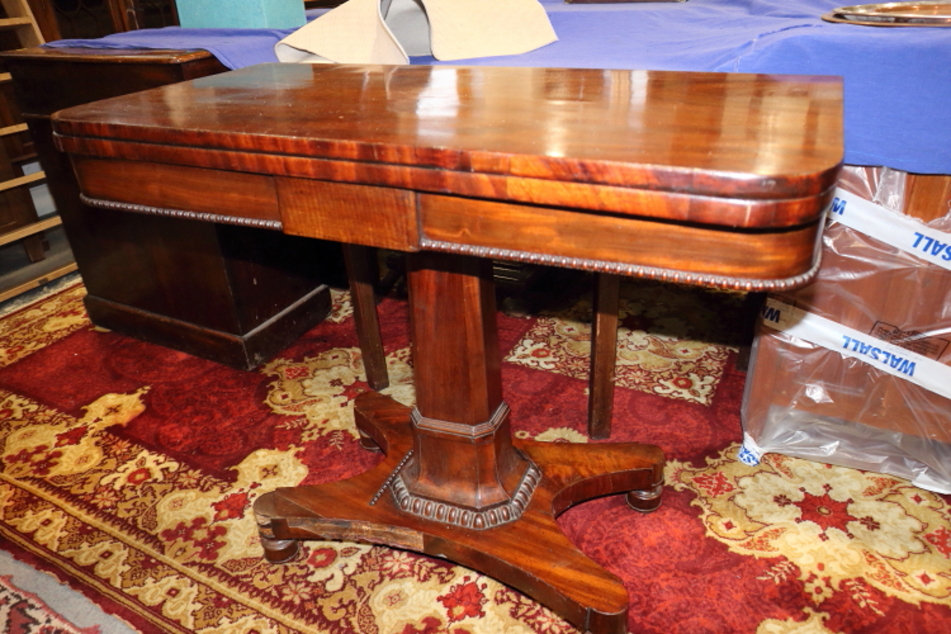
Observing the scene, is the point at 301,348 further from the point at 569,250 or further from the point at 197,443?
the point at 569,250

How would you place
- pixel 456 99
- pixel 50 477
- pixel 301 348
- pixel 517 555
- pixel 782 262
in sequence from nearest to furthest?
1. pixel 782 262
2. pixel 456 99
3. pixel 517 555
4. pixel 50 477
5. pixel 301 348

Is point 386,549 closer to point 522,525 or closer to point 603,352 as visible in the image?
point 522,525

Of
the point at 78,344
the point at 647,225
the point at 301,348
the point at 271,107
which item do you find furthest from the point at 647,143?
the point at 78,344

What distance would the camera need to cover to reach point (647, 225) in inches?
25.3

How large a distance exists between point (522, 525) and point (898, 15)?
3.72ft

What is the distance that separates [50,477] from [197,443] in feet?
1.05

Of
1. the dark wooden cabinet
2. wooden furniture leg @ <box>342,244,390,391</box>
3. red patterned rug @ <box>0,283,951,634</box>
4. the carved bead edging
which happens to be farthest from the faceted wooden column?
the dark wooden cabinet

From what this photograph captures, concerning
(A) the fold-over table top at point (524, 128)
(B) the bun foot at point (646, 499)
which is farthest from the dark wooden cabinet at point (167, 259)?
(B) the bun foot at point (646, 499)

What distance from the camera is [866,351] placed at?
133cm

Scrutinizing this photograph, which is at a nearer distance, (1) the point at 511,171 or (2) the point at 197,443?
(1) the point at 511,171

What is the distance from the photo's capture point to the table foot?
3.49 ft

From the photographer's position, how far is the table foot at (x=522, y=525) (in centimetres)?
106

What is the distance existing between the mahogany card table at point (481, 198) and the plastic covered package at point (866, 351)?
35 cm

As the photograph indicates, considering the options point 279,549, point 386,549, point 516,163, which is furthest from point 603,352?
point 516,163
